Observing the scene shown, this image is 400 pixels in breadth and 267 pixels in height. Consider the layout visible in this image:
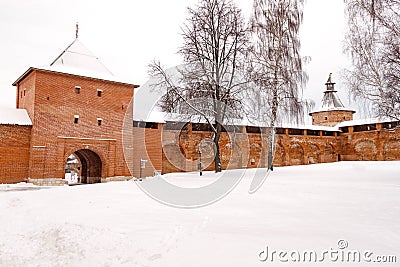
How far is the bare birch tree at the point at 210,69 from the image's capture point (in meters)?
11.6

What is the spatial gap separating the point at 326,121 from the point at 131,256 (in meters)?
36.7

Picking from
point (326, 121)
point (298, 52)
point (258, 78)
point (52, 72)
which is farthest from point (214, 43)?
point (326, 121)

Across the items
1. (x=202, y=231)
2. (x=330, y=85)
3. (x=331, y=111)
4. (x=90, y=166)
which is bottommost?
(x=202, y=231)

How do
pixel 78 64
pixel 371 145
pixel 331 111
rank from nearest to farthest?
pixel 78 64, pixel 371 145, pixel 331 111

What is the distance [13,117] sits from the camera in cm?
1459

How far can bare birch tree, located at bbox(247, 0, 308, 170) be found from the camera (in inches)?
483

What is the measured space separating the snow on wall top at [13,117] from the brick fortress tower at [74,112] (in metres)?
0.38

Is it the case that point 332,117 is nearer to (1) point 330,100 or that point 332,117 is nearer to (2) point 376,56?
(1) point 330,100

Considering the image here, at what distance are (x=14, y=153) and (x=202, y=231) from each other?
45.3ft

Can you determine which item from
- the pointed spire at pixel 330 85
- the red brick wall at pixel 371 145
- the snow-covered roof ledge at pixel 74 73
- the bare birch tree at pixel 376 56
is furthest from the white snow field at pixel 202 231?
the pointed spire at pixel 330 85

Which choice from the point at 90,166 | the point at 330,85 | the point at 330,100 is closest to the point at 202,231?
the point at 90,166

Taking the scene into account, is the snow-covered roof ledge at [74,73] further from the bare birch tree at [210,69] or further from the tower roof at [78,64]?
the bare birch tree at [210,69]

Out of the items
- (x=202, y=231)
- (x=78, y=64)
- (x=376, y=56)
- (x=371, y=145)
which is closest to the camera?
(x=202, y=231)

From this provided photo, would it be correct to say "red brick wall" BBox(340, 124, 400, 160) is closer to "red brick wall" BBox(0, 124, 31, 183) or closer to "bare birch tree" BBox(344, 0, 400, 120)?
"bare birch tree" BBox(344, 0, 400, 120)
